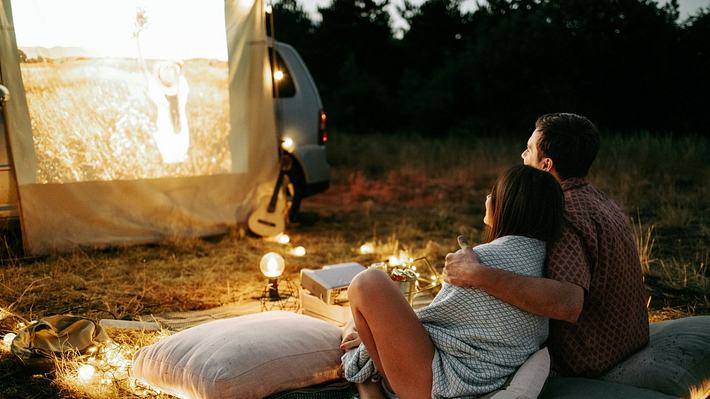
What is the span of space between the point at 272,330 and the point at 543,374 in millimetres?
1275

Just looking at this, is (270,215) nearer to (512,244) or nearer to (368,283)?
(368,283)

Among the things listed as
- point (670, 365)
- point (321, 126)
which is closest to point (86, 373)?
point (670, 365)

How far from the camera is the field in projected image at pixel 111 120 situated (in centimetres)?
541

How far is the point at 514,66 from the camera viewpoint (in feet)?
56.0

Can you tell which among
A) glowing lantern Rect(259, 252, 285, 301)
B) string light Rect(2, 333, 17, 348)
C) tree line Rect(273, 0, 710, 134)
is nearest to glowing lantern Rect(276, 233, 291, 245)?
glowing lantern Rect(259, 252, 285, 301)

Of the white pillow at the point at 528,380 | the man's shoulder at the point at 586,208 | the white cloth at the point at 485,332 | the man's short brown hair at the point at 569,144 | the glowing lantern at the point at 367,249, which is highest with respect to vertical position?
the man's short brown hair at the point at 569,144

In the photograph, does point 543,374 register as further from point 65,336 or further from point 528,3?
point 528,3

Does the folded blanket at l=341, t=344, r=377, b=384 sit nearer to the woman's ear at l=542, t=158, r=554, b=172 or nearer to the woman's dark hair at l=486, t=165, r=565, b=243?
the woman's dark hair at l=486, t=165, r=565, b=243

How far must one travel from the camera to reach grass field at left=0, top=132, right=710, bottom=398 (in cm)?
430

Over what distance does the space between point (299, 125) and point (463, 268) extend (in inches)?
185

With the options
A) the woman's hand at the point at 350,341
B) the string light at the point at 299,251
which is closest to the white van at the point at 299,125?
the string light at the point at 299,251

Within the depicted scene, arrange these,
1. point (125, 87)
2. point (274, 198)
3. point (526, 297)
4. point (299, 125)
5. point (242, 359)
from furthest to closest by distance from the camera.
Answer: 1. point (299, 125)
2. point (274, 198)
3. point (125, 87)
4. point (242, 359)
5. point (526, 297)

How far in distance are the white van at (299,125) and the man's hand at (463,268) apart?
4413mm

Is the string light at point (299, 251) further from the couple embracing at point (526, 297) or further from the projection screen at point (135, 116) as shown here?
the couple embracing at point (526, 297)
